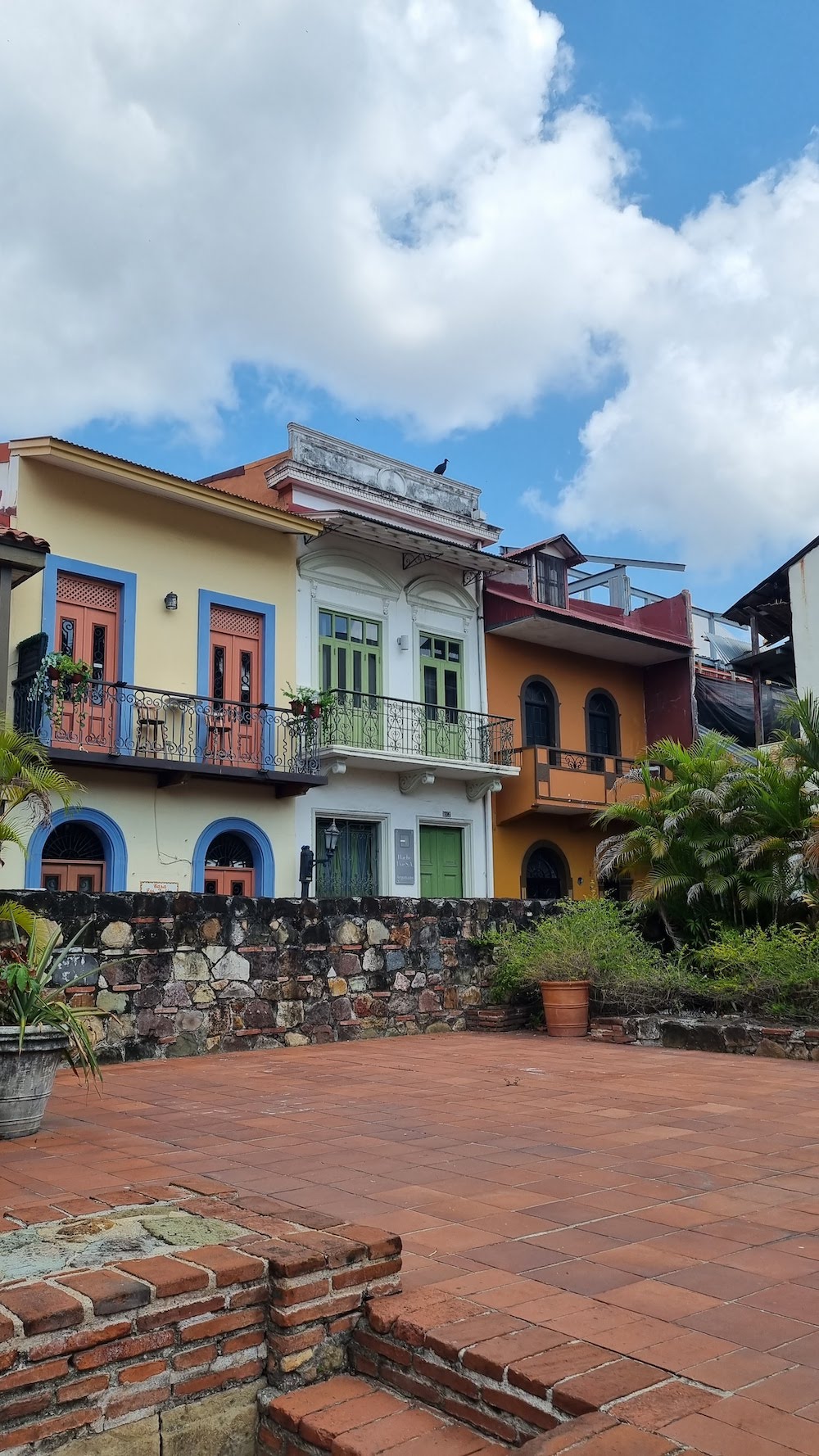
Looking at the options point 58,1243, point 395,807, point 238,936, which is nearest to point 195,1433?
point 58,1243

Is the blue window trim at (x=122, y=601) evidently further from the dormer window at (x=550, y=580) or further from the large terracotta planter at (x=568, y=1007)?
the dormer window at (x=550, y=580)

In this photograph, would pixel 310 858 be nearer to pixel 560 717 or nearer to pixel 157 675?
pixel 157 675

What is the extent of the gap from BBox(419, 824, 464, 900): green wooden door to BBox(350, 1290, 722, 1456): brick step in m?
16.6

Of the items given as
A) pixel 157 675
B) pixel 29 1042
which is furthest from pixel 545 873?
pixel 29 1042

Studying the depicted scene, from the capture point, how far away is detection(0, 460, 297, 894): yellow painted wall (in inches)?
616

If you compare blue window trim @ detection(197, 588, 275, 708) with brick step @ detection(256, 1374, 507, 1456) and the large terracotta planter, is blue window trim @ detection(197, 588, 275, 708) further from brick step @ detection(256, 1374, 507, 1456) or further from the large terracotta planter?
brick step @ detection(256, 1374, 507, 1456)

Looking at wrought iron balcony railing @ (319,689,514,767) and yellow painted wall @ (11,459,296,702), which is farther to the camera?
wrought iron balcony railing @ (319,689,514,767)

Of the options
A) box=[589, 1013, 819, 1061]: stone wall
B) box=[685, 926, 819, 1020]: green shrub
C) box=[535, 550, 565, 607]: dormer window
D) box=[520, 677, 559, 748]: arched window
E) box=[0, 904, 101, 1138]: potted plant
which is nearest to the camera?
box=[0, 904, 101, 1138]: potted plant

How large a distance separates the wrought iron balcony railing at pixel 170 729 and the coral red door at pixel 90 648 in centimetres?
2

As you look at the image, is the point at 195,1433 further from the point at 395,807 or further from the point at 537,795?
the point at 537,795

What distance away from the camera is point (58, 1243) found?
138 inches

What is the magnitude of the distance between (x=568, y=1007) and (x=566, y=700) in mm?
12033

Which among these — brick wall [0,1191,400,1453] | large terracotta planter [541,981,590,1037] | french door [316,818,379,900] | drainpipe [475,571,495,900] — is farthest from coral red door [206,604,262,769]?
brick wall [0,1191,400,1453]

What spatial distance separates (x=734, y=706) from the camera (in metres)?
26.2
